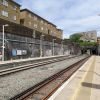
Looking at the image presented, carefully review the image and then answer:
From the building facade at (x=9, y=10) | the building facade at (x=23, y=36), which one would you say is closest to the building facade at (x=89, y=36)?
the building facade at (x=23, y=36)

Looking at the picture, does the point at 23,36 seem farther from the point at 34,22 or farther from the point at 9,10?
the point at 34,22

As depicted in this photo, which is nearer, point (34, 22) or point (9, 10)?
point (9, 10)

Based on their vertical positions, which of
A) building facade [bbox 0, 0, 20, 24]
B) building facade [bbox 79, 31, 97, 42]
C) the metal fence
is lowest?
the metal fence

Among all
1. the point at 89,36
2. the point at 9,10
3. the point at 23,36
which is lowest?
the point at 23,36

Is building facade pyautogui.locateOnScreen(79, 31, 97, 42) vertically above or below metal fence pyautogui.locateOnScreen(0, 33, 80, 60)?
above

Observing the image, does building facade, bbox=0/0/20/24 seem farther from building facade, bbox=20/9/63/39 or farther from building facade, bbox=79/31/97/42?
building facade, bbox=79/31/97/42

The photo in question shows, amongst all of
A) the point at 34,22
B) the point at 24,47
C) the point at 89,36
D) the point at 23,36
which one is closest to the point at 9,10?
the point at 23,36

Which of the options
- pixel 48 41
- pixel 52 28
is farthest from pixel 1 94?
pixel 52 28

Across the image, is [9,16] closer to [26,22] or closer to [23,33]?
[23,33]

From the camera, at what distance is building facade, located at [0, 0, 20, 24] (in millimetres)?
55459

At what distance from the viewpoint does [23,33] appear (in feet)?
171

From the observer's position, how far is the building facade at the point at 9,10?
55.5 m

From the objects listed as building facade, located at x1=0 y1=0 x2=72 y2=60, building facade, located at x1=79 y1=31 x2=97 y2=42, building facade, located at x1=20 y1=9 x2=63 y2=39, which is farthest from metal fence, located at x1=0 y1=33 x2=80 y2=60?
building facade, located at x1=79 y1=31 x2=97 y2=42

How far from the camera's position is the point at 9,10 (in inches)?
2325
